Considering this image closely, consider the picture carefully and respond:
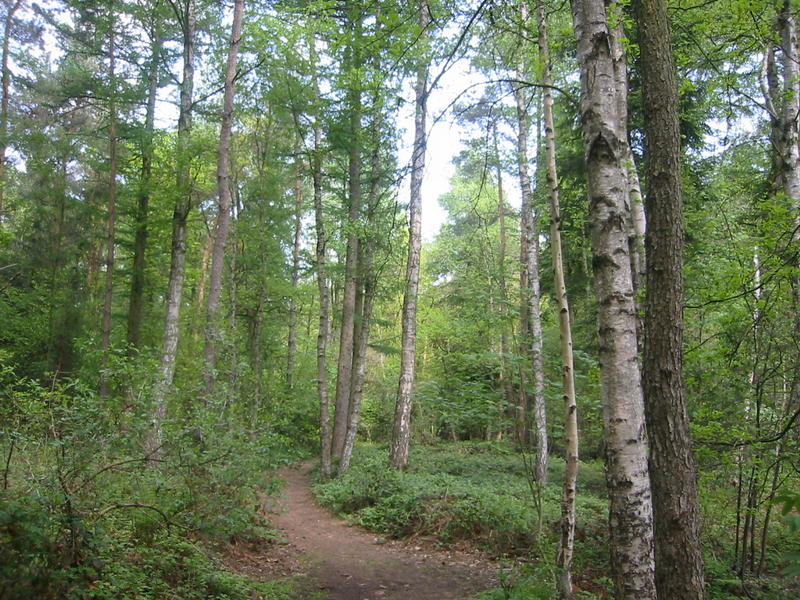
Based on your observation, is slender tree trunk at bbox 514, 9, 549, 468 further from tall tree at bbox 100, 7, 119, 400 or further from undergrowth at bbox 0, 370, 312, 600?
tall tree at bbox 100, 7, 119, 400

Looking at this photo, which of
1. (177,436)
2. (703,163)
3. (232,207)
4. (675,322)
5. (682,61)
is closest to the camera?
(675,322)

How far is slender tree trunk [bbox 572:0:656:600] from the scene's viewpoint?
3289 mm

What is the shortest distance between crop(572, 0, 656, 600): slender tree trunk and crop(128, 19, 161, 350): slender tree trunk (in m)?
14.3

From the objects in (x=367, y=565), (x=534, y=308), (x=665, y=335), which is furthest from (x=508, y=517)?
(x=534, y=308)

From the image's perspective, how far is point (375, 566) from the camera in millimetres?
Result: 7195

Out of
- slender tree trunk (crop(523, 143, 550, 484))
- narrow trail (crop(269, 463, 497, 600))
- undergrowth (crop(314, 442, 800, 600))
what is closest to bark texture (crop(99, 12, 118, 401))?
undergrowth (crop(314, 442, 800, 600))

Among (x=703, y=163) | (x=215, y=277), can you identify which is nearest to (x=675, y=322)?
(x=703, y=163)

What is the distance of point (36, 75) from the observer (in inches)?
721

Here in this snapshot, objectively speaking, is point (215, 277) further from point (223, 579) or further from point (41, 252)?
point (41, 252)

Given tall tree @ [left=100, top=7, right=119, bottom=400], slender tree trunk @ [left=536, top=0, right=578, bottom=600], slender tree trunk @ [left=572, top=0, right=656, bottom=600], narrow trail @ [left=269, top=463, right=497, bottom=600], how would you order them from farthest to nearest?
1. tall tree @ [left=100, top=7, right=119, bottom=400]
2. narrow trail @ [left=269, top=463, right=497, bottom=600]
3. slender tree trunk @ [left=536, top=0, right=578, bottom=600]
4. slender tree trunk @ [left=572, top=0, right=656, bottom=600]

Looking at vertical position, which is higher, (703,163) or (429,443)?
(703,163)

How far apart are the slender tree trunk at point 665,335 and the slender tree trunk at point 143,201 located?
1444 centimetres

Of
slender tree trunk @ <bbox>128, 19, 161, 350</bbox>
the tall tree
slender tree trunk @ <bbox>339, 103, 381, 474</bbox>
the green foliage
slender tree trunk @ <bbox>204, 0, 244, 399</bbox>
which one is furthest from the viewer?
slender tree trunk @ <bbox>128, 19, 161, 350</bbox>

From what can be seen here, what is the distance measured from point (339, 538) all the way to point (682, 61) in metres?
9.10
